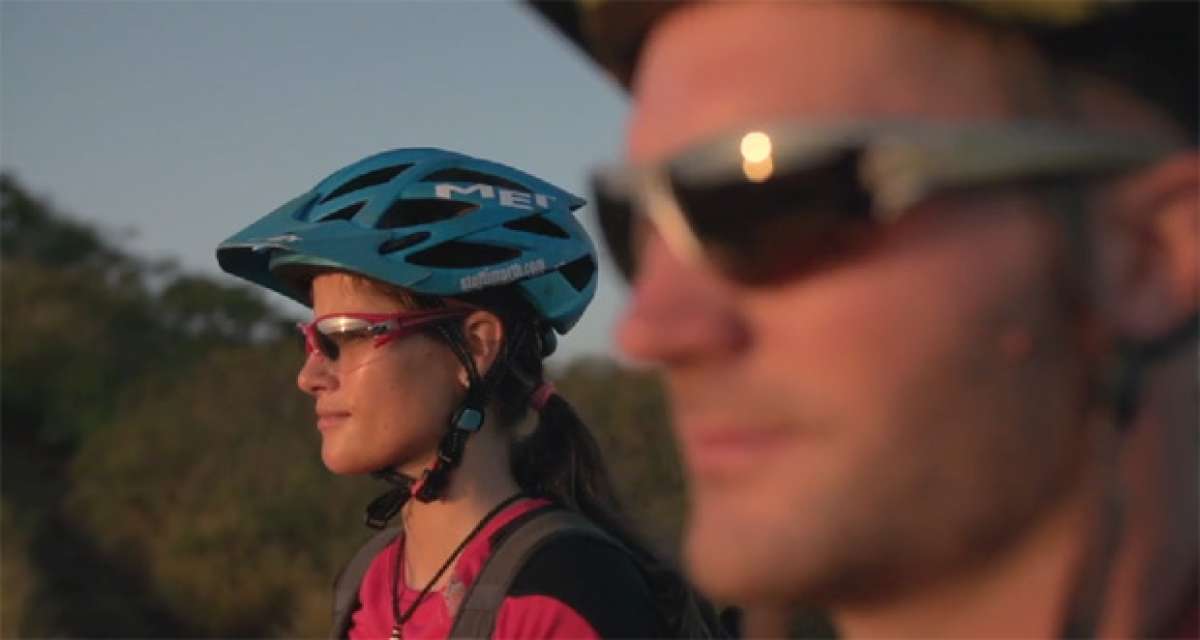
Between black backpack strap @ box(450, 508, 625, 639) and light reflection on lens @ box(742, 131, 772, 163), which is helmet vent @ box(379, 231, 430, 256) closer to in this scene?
black backpack strap @ box(450, 508, 625, 639)

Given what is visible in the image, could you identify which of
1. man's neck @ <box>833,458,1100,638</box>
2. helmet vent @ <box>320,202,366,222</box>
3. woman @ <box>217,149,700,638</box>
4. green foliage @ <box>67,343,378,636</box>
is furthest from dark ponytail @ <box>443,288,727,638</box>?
green foliage @ <box>67,343,378,636</box>

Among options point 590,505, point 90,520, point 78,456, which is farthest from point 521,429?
point 78,456

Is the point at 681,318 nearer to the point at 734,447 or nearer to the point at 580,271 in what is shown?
the point at 734,447

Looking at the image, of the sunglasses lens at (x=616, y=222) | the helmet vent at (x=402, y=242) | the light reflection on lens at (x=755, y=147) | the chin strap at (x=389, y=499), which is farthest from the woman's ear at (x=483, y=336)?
the light reflection on lens at (x=755, y=147)

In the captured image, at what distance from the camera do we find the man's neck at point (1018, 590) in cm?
136

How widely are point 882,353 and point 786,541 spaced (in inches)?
7.4

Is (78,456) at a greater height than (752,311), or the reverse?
(752,311)

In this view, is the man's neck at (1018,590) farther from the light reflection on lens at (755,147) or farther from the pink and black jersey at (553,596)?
the pink and black jersey at (553,596)

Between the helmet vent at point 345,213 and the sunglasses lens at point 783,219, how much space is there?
2.65m

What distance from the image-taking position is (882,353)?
4.17 ft

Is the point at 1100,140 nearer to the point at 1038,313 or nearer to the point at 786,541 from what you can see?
the point at 1038,313

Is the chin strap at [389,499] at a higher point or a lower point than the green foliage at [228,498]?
higher

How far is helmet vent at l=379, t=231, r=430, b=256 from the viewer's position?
375 centimetres

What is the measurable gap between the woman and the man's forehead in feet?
6.85
